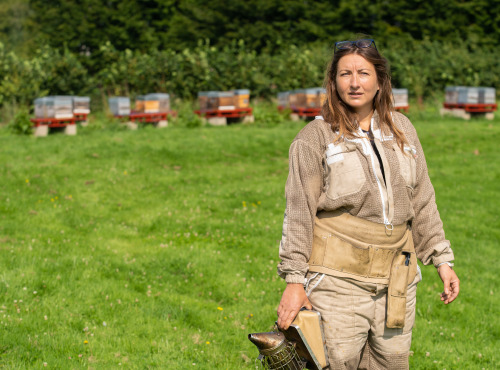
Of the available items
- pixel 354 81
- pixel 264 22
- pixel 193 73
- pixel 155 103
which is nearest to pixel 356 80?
pixel 354 81

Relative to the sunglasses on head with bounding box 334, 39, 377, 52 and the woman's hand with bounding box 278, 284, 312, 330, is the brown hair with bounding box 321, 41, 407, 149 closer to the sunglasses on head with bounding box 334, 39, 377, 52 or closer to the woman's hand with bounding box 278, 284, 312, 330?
the sunglasses on head with bounding box 334, 39, 377, 52

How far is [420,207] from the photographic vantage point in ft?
11.7

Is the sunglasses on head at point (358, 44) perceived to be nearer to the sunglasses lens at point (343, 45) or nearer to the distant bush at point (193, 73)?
the sunglasses lens at point (343, 45)

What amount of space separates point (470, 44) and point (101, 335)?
3716cm

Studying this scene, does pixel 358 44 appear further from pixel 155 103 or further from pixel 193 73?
pixel 193 73

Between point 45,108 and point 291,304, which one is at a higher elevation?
point 45,108

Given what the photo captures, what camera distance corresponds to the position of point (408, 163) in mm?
3422

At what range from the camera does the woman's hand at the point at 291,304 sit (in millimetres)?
3205

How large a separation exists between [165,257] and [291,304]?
5487mm

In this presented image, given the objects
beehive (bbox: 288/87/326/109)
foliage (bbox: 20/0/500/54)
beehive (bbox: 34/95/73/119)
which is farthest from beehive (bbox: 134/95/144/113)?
foliage (bbox: 20/0/500/54)

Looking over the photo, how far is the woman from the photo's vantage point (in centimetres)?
327

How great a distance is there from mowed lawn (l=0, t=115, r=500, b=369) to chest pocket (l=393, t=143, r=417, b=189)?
2828mm

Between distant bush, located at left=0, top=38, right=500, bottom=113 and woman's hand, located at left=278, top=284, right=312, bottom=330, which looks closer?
woman's hand, located at left=278, top=284, right=312, bottom=330

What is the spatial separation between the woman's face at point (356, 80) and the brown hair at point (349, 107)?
1.6 inches
